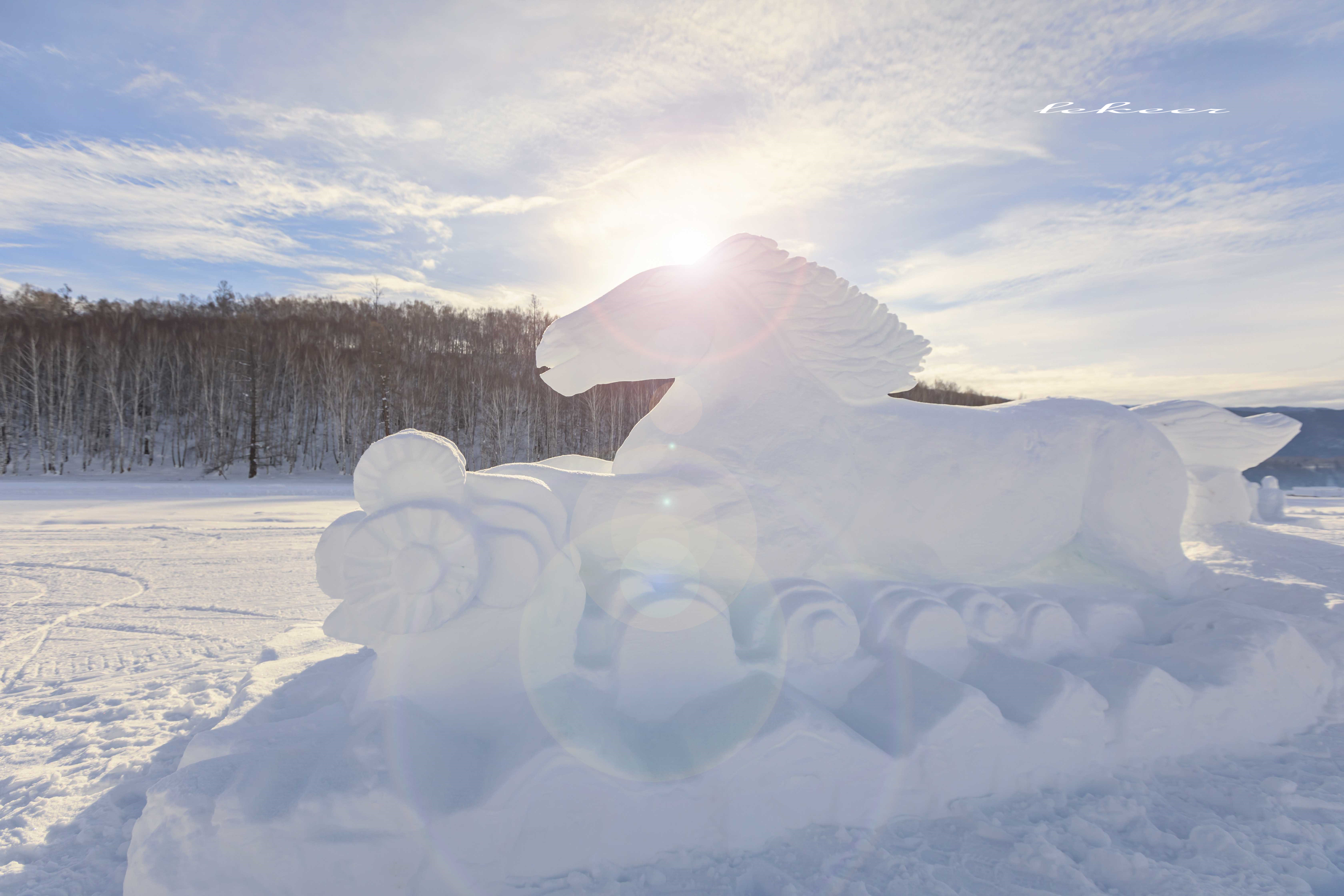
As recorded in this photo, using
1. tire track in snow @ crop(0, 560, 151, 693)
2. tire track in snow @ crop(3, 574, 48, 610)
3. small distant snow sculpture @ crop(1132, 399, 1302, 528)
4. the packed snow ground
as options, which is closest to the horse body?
small distant snow sculpture @ crop(1132, 399, 1302, 528)

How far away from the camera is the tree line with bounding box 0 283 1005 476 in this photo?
56.4 feet

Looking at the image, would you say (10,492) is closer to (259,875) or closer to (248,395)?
(248,395)

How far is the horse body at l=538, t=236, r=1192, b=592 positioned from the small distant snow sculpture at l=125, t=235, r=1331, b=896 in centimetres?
1

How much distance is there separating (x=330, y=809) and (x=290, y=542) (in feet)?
19.2

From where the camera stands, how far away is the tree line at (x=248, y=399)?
677 inches

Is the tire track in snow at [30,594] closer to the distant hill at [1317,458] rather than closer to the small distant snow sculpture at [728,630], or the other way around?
the small distant snow sculpture at [728,630]

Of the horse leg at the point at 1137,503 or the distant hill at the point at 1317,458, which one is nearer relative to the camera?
the horse leg at the point at 1137,503

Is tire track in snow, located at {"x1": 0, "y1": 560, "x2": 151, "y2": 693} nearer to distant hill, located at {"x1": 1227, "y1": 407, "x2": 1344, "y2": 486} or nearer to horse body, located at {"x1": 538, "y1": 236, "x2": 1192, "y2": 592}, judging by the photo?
horse body, located at {"x1": 538, "y1": 236, "x2": 1192, "y2": 592}

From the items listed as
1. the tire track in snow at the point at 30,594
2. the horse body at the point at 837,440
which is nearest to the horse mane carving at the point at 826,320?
the horse body at the point at 837,440

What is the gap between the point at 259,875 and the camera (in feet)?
4.25

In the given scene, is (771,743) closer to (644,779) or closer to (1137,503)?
(644,779)

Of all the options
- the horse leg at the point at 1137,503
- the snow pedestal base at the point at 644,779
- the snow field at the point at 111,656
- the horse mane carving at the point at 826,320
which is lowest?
the snow field at the point at 111,656

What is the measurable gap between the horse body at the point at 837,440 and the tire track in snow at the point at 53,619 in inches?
112

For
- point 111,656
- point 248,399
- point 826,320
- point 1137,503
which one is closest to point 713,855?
point 826,320
